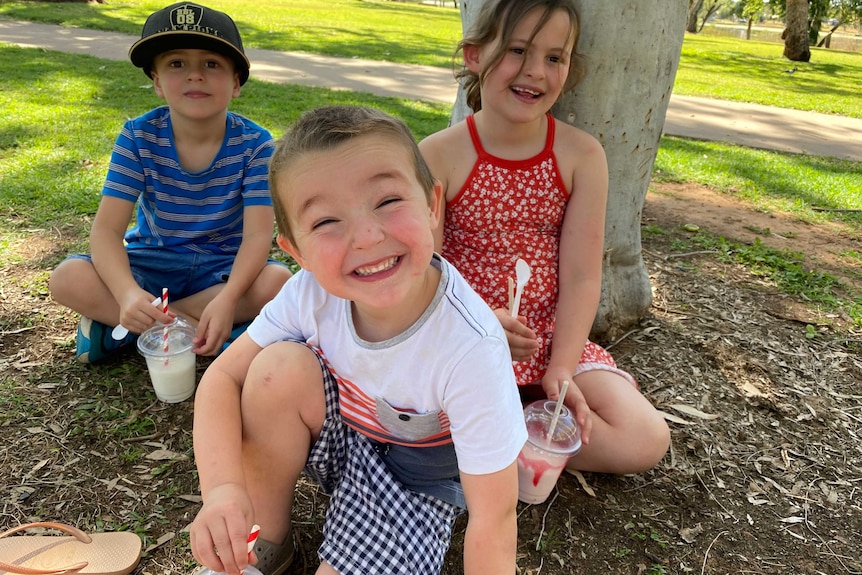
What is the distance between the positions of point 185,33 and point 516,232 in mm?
1340

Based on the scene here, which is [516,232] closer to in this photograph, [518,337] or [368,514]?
[518,337]

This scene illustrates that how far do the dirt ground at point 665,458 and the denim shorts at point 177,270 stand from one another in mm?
317

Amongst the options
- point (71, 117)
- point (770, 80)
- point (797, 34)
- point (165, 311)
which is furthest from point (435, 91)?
point (797, 34)

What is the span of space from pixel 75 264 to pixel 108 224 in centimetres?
21

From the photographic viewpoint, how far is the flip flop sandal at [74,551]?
1561 millimetres

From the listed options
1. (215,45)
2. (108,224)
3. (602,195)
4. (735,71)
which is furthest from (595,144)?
(735,71)

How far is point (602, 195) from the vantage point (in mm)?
2072

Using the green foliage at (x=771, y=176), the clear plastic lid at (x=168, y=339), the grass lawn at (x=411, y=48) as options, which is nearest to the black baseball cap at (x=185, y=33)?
the clear plastic lid at (x=168, y=339)

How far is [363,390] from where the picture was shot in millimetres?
1507

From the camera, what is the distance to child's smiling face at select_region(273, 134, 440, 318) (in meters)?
1.25

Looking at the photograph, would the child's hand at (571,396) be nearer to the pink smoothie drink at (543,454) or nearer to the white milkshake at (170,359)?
the pink smoothie drink at (543,454)

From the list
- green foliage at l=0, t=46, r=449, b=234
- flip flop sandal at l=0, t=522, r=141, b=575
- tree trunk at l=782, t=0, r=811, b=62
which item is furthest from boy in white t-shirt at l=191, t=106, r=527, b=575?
tree trunk at l=782, t=0, r=811, b=62

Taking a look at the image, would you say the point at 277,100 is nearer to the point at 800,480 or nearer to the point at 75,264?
the point at 75,264

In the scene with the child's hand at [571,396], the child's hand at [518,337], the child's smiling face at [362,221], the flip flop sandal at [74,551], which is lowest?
the flip flop sandal at [74,551]
